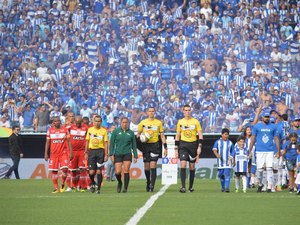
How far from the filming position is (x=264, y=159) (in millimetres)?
21062

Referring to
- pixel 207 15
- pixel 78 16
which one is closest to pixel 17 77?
pixel 78 16

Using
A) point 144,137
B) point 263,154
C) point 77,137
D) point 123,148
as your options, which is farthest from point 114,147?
point 263,154

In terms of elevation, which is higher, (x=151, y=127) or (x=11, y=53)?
(x=11, y=53)

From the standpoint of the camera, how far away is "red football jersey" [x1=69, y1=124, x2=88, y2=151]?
22109 millimetres

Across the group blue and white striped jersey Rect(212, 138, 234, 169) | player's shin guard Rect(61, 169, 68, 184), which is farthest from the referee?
blue and white striped jersey Rect(212, 138, 234, 169)

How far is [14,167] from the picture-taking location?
29.7 metres

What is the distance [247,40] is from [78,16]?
274 inches

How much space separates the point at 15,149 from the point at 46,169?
1.64 m

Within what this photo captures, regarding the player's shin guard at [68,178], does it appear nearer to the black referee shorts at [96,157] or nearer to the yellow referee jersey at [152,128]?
the black referee shorts at [96,157]

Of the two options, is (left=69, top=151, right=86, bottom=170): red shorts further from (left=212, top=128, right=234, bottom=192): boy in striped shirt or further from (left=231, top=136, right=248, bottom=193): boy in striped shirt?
(left=231, top=136, right=248, bottom=193): boy in striped shirt

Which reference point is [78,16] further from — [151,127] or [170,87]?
[151,127]

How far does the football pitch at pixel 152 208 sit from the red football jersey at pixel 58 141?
3.54 feet

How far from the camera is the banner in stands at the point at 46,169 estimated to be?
100ft

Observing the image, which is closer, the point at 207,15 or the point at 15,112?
the point at 15,112
